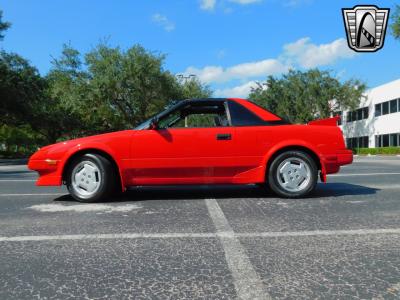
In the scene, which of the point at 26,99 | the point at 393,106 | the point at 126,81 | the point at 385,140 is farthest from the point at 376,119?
the point at 26,99

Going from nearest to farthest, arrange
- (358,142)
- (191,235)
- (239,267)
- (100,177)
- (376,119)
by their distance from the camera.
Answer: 1. (239,267)
2. (191,235)
3. (100,177)
4. (376,119)
5. (358,142)

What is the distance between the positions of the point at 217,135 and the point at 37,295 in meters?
3.77

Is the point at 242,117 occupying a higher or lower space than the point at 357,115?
lower

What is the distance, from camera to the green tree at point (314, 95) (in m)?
49.4

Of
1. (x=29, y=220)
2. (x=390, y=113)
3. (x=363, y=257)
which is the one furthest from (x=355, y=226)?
(x=390, y=113)

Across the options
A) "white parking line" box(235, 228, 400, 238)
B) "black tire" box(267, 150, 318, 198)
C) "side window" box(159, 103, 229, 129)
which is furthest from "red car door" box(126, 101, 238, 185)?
"white parking line" box(235, 228, 400, 238)

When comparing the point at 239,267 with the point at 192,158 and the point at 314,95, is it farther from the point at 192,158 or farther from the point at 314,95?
the point at 314,95

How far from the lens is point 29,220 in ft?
14.3

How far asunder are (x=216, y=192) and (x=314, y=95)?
46.8 metres

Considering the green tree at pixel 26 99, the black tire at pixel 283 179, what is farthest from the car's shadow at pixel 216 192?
the green tree at pixel 26 99

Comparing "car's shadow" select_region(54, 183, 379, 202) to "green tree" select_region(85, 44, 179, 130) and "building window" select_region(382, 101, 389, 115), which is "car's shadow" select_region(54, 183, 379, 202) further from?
"building window" select_region(382, 101, 389, 115)

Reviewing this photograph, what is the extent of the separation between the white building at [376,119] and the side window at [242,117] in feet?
135

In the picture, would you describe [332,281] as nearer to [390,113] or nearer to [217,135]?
[217,135]

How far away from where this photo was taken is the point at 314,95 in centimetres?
5044
